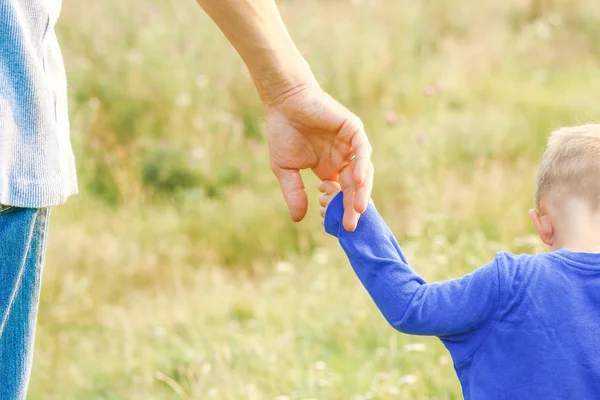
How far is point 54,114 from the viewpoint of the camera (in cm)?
154

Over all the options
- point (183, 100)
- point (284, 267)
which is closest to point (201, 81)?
point (183, 100)

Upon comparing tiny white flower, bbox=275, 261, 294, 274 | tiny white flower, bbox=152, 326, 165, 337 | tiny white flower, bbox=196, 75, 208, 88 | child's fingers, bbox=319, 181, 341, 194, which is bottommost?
tiny white flower, bbox=152, 326, 165, 337

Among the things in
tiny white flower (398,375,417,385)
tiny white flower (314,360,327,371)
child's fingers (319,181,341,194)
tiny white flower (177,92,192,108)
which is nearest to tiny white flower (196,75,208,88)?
tiny white flower (177,92,192,108)

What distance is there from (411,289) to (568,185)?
38cm

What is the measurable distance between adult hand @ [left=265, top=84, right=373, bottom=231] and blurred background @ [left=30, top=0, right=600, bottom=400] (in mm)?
1231

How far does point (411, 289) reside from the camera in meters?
1.71

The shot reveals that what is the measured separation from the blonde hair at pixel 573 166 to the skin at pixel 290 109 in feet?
1.22

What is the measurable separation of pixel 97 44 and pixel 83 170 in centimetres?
184

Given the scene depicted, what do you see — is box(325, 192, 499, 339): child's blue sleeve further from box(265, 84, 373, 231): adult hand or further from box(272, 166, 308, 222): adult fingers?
box(272, 166, 308, 222): adult fingers

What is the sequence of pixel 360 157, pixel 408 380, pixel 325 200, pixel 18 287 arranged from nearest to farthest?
pixel 18 287
pixel 360 157
pixel 325 200
pixel 408 380

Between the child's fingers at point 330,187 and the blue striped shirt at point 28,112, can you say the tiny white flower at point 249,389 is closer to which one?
the child's fingers at point 330,187

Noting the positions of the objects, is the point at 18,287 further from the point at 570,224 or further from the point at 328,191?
the point at 570,224

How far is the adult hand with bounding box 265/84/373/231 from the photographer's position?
6.14 ft

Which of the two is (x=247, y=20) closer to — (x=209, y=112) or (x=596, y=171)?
(x=596, y=171)
